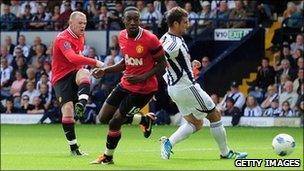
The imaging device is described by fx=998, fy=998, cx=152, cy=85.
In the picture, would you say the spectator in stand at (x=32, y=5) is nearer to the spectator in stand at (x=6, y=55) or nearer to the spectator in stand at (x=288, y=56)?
the spectator in stand at (x=6, y=55)

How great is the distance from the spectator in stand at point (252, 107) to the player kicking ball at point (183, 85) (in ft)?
35.3

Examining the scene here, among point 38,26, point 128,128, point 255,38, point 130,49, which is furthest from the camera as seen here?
point 38,26

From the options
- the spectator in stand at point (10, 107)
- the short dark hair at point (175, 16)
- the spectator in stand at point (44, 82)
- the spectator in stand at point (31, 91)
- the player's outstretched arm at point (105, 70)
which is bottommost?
the spectator in stand at point (10, 107)

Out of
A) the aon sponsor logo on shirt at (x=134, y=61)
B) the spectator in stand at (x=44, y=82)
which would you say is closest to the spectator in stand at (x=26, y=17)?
the spectator in stand at (x=44, y=82)

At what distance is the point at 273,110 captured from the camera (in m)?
25.5

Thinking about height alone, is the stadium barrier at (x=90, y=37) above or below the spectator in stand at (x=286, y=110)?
above

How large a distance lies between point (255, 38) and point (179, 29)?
1370 cm

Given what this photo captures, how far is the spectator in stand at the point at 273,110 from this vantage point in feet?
83.6

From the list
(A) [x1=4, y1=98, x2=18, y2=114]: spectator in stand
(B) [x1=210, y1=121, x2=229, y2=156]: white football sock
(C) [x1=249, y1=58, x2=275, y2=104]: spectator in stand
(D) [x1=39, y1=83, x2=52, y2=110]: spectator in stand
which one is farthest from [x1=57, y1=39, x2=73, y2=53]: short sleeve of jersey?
(A) [x1=4, y1=98, x2=18, y2=114]: spectator in stand

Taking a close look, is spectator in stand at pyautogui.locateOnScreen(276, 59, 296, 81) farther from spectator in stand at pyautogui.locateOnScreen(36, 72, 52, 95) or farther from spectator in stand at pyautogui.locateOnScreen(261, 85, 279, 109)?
spectator in stand at pyautogui.locateOnScreen(36, 72, 52, 95)

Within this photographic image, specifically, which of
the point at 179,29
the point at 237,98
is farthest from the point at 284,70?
the point at 179,29

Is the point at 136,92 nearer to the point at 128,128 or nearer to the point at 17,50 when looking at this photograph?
the point at 128,128

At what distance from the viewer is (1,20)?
31.3m

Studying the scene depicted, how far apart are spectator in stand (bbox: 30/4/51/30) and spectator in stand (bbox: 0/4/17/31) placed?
26.1 inches
